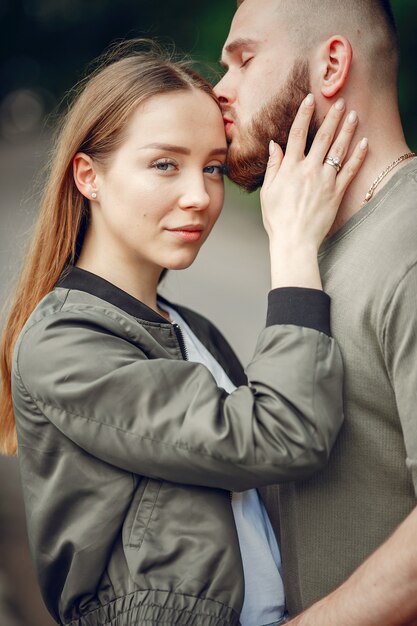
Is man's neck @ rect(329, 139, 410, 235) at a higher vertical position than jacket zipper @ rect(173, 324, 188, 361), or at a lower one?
higher

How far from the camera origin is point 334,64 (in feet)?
8.11

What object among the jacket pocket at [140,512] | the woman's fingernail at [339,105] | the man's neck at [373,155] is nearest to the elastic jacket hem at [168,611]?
the jacket pocket at [140,512]

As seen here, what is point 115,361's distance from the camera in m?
2.19

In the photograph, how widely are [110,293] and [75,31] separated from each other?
90.8 inches

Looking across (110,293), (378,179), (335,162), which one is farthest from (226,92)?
(110,293)

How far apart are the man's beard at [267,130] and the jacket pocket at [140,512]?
0.93 meters

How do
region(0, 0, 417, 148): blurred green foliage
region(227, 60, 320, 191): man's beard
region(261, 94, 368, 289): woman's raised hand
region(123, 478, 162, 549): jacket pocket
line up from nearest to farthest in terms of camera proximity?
region(123, 478, 162, 549): jacket pocket → region(261, 94, 368, 289): woman's raised hand → region(227, 60, 320, 191): man's beard → region(0, 0, 417, 148): blurred green foliage

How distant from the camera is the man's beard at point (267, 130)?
8.30 ft

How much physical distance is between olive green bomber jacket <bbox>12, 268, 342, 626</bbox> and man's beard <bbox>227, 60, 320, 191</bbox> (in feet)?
1.72

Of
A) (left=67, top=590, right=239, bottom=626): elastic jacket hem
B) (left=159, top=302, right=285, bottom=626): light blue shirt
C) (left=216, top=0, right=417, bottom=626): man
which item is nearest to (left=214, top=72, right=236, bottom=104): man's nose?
(left=216, top=0, right=417, bottom=626): man

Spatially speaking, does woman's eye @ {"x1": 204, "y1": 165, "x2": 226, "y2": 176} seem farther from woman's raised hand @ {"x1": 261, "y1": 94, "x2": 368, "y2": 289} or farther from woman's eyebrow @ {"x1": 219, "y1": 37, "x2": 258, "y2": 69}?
woman's eyebrow @ {"x1": 219, "y1": 37, "x2": 258, "y2": 69}

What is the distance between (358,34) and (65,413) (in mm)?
1279

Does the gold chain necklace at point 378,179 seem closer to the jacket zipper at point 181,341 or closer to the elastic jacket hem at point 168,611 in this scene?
the jacket zipper at point 181,341

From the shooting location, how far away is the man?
2.01m
